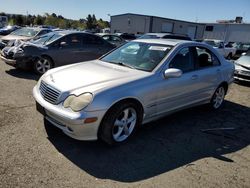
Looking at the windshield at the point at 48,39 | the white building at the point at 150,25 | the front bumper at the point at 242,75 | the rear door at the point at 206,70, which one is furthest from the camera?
the white building at the point at 150,25

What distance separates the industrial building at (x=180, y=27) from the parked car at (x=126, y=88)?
36593 millimetres

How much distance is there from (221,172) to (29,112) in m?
3.58

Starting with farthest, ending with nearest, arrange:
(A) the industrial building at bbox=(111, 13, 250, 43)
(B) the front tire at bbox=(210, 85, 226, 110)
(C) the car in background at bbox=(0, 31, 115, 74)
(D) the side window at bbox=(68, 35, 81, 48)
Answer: (A) the industrial building at bbox=(111, 13, 250, 43) < (D) the side window at bbox=(68, 35, 81, 48) < (C) the car in background at bbox=(0, 31, 115, 74) < (B) the front tire at bbox=(210, 85, 226, 110)

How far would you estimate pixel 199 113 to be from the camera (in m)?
5.93

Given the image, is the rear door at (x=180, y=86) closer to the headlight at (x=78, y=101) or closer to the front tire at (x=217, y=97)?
the front tire at (x=217, y=97)

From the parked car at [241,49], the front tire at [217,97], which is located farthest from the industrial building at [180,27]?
the front tire at [217,97]

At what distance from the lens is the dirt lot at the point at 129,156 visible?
10.4 ft

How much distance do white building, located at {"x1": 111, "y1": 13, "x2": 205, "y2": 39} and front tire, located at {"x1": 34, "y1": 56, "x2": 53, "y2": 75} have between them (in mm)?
33681

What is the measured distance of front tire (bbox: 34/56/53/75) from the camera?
8.56 meters

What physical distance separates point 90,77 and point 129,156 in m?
1.34

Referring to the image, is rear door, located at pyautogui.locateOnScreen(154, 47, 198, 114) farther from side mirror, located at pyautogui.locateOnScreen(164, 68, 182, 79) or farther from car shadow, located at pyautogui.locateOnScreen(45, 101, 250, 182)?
car shadow, located at pyautogui.locateOnScreen(45, 101, 250, 182)

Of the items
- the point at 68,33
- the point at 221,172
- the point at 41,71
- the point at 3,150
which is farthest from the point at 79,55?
the point at 221,172

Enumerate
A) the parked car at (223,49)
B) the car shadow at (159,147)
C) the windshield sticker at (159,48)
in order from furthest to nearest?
the parked car at (223,49), the windshield sticker at (159,48), the car shadow at (159,147)

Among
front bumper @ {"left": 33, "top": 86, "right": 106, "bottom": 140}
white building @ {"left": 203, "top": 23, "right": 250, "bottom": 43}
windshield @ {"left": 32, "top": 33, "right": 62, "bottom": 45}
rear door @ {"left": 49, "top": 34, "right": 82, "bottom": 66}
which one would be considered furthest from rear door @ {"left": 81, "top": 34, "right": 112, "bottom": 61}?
white building @ {"left": 203, "top": 23, "right": 250, "bottom": 43}
